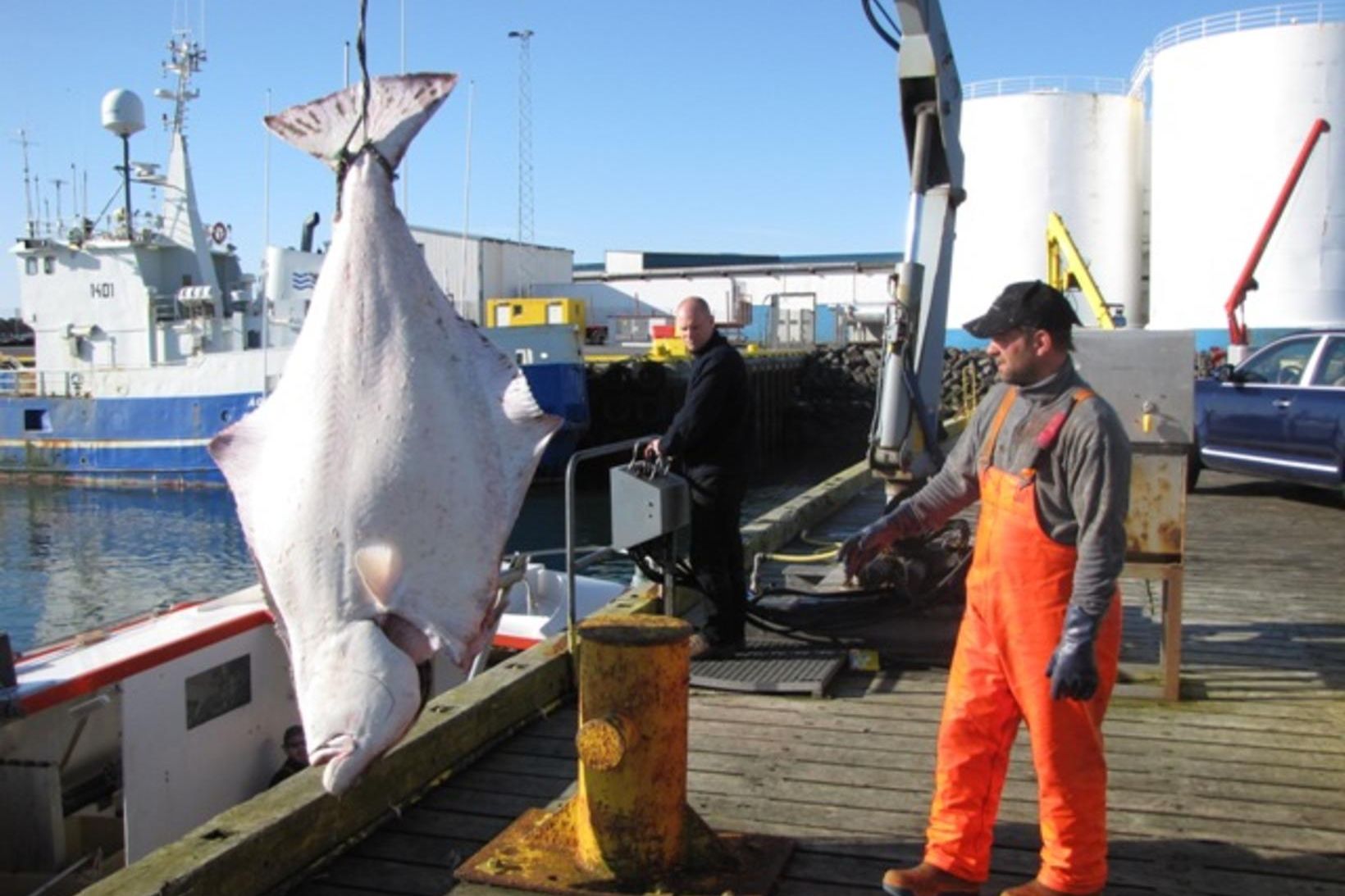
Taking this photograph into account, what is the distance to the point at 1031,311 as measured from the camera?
3090mm

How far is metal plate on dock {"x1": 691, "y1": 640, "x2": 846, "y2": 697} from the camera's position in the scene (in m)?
5.12

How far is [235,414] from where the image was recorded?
25.9 meters

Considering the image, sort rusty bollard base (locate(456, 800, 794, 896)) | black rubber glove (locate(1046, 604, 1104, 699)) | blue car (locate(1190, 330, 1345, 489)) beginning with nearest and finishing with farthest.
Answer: black rubber glove (locate(1046, 604, 1104, 699)) → rusty bollard base (locate(456, 800, 794, 896)) → blue car (locate(1190, 330, 1345, 489))

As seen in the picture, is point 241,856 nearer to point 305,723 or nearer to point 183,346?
point 305,723

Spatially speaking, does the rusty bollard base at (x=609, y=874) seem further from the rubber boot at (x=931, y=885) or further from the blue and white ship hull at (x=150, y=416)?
the blue and white ship hull at (x=150, y=416)

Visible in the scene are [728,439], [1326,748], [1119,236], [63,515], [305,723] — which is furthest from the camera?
[1119,236]

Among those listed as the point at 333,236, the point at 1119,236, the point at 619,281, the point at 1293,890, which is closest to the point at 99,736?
the point at 333,236

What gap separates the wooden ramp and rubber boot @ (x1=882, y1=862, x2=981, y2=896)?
0.74 feet

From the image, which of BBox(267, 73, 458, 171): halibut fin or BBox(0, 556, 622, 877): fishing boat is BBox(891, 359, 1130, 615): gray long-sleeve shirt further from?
BBox(0, 556, 622, 877): fishing boat

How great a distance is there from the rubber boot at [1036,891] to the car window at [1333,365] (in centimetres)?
846

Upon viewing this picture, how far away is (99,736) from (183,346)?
77.6ft

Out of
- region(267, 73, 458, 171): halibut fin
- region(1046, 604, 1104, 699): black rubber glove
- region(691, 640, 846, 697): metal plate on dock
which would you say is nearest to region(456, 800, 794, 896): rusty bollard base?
region(1046, 604, 1104, 699): black rubber glove

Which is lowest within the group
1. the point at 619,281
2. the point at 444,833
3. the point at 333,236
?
the point at 444,833

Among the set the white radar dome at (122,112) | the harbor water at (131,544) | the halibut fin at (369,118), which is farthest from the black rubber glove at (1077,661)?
the white radar dome at (122,112)
